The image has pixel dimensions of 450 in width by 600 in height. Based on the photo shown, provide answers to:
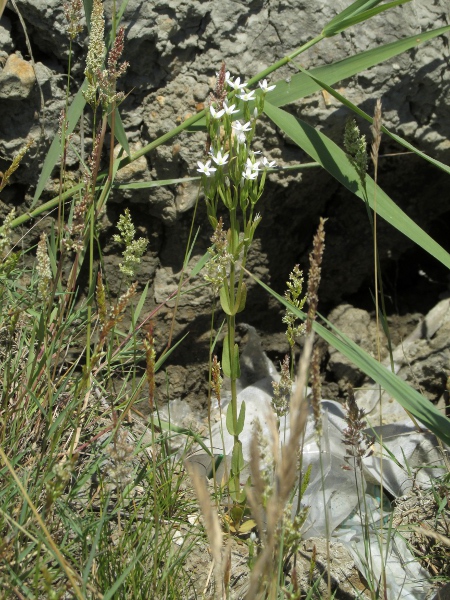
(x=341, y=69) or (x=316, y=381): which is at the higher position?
(x=341, y=69)

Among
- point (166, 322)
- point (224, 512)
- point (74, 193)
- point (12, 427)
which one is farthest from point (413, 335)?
point (12, 427)

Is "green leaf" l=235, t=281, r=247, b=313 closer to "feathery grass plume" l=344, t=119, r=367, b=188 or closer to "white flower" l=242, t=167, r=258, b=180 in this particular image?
"white flower" l=242, t=167, r=258, b=180

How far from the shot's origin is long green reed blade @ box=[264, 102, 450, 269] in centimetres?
172

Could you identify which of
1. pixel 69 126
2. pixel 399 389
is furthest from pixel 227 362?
pixel 69 126

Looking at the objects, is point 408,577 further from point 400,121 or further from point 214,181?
point 400,121

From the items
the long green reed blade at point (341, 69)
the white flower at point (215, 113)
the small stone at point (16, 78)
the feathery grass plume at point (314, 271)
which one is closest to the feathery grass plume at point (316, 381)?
the feathery grass plume at point (314, 271)

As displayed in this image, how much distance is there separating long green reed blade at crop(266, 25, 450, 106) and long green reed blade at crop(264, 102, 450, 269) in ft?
0.23

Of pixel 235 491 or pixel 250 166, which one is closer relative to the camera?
pixel 250 166

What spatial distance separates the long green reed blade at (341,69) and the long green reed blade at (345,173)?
0.07m

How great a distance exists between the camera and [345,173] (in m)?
1.79

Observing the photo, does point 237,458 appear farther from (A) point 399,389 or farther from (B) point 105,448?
(A) point 399,389

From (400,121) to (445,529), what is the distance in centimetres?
136

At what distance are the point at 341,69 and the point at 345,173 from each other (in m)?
0.30

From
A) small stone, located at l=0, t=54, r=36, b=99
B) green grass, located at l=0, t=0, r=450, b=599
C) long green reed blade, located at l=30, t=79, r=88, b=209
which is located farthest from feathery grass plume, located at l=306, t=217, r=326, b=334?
small stone, located at l=0, t=54, r=36, b=99
